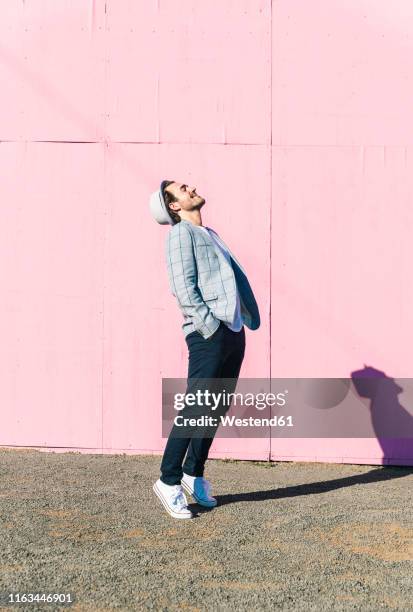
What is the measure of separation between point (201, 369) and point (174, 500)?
619 mm

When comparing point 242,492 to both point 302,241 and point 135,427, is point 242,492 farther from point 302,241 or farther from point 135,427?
point 302,241

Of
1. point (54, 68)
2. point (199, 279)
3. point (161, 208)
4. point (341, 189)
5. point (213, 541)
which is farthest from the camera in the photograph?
point (54, 68)

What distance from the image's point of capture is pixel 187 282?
378cm

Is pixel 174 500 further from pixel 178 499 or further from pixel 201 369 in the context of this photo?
pixel 201 369

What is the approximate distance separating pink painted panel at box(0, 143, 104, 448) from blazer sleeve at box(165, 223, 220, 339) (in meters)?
1.55

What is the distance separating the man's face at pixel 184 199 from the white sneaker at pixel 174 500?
137 centimetres

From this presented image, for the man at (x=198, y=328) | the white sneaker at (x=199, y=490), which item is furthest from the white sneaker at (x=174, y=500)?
the white sneaker at (x=199, y=490)

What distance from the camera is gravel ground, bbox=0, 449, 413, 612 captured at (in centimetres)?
273

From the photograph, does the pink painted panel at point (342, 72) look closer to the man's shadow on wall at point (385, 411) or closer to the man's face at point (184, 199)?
the man's face at point (184, 199)

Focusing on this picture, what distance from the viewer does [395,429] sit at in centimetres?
525

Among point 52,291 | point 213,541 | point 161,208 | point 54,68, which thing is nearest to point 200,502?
point 213,541

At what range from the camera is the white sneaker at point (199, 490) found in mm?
3932

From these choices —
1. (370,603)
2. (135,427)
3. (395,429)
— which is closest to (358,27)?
(395,429)

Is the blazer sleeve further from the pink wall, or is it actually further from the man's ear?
the pink wall
